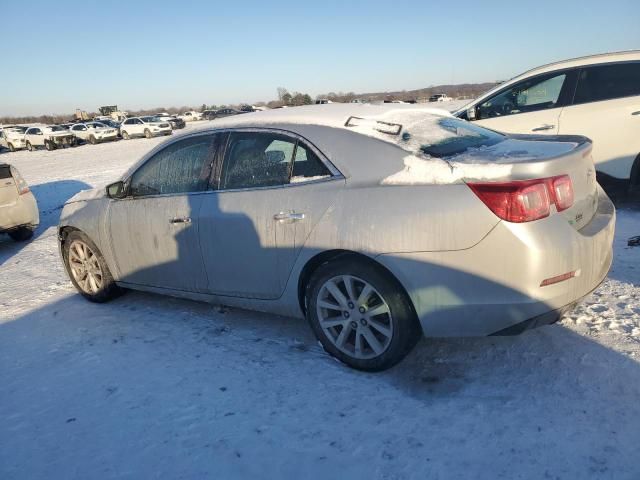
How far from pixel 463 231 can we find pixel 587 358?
47.5 inches

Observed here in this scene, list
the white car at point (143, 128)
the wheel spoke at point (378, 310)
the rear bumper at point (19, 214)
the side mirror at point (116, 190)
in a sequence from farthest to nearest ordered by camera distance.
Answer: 1. the white car at point (143, 128)
2. the rear bumper at point (19, 214)
3. the side mirror at point (116, 190)
4. the wheel spoke at point (378, 310)

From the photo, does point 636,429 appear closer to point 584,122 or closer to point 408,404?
point 408,404

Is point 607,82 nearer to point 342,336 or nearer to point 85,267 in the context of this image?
point 342,336

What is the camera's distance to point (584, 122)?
19.0 ft

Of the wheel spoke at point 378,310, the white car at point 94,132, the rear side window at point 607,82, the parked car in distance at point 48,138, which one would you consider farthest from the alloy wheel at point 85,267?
the white car at point 94,132

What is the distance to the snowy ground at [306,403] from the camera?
2238 mm

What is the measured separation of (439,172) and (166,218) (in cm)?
214

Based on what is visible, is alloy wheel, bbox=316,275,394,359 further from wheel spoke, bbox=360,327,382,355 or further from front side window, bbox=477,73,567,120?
front side window, bbox=477,73,567,120

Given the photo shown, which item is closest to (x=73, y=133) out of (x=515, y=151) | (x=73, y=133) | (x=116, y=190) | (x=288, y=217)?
(x=73, y=133)

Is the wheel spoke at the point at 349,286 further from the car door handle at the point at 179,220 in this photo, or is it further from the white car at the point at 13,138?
the white car at the point at 13,138

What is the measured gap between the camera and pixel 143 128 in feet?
110

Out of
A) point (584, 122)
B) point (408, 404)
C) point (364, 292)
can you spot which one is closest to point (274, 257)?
point (364, 292)

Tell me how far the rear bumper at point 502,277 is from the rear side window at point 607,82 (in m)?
3.90

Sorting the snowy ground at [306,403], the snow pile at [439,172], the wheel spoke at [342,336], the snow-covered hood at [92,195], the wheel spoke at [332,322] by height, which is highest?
the snow pile at [439,172]
